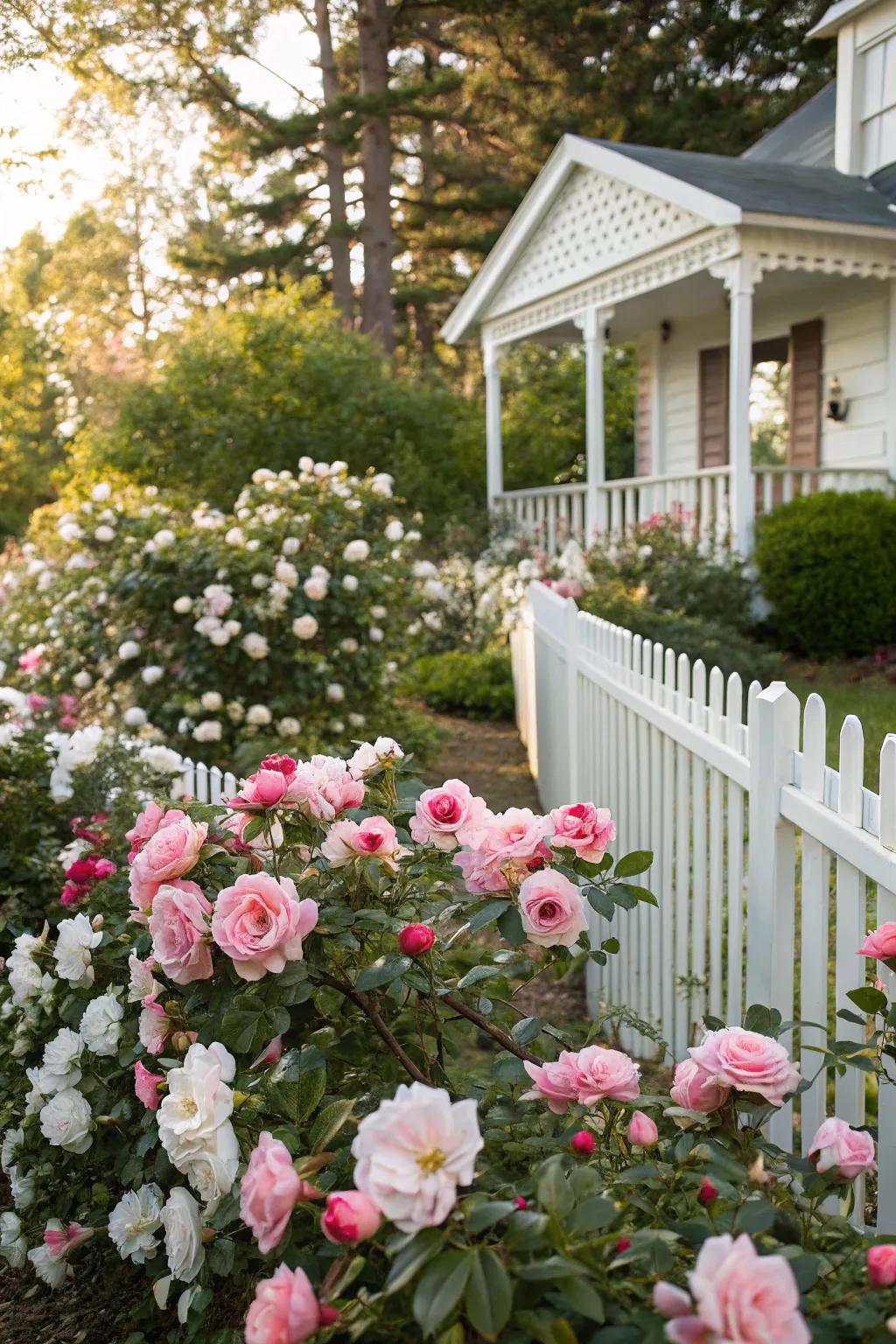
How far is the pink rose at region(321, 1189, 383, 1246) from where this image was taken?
1.29 meters

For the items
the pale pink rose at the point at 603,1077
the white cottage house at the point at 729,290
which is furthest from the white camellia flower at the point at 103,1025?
the white cottage house at the point at 729,290

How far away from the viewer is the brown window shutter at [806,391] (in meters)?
11.9

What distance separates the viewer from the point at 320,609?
6.52 m

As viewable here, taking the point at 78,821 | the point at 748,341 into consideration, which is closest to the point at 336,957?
the point at 78,821

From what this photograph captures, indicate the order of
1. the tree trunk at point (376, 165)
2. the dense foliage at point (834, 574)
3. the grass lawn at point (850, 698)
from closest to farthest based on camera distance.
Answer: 1. the grass lawn at point (850, 698)
2. the dense foliage at point (834, 574)
3. the tree trunk at point (376, 165)

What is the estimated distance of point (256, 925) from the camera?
1.82 meters

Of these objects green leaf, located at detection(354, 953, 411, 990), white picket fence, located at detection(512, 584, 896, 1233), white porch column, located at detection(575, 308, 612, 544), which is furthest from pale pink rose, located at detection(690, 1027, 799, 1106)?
white porch column, located at detection(575, 308, 612, 544)

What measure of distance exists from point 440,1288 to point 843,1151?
2.31 ft

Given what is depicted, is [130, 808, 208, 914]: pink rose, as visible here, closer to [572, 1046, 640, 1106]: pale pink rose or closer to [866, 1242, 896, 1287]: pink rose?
[572, 1046, 640, 1106]: pale pink rose

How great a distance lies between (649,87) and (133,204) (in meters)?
19.1

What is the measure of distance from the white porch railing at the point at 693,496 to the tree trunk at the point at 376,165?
6.87m

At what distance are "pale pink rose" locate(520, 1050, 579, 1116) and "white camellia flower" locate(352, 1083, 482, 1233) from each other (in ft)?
1.71

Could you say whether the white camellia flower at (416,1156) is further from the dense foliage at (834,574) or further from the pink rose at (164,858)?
the dense foliage at (834,574)

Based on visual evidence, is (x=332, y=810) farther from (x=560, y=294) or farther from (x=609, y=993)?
(x=560, y=294)
